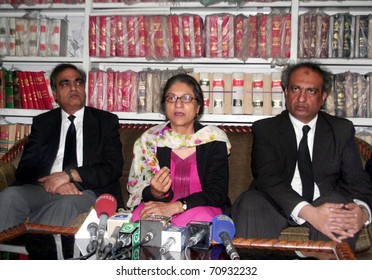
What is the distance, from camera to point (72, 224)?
2.04 metres

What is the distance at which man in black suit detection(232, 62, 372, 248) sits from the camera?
1.87 m

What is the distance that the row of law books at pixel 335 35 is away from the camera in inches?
108

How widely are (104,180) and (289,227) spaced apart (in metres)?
1.02

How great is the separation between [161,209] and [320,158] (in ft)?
2.85

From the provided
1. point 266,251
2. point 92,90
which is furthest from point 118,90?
point 266,251

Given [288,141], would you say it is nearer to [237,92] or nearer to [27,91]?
[237,92]

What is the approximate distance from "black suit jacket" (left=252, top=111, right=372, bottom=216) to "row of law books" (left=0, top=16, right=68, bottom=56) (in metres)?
1.71

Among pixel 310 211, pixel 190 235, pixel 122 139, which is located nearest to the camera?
pixel 190 235

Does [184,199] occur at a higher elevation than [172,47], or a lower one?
lower

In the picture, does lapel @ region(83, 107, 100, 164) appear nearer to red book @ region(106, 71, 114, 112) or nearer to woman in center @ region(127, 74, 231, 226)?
woman in center @ region(127, 74, 231, 226)

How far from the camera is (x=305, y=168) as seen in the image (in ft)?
6.95

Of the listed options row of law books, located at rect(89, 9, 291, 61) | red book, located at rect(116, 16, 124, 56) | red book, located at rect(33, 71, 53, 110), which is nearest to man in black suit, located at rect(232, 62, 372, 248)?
row of law books, located at rect(89, 9, 291, 61)

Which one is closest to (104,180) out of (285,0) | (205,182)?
(205,182)

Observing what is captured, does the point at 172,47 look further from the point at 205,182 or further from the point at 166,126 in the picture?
the point at 205,182
